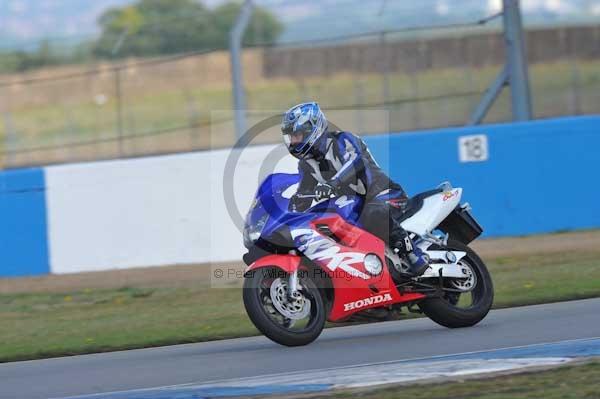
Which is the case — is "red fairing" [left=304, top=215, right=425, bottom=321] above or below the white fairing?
below

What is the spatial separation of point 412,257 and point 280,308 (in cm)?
112

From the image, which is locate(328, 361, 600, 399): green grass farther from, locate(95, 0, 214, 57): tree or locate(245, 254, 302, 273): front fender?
locate(95, 0, 214, 57): tree

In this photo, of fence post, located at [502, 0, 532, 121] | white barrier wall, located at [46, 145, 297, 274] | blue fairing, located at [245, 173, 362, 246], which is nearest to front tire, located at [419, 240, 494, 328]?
blue fairing, located at [245, 173, 362, 246]

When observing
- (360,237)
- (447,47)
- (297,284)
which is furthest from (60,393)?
(447,47)

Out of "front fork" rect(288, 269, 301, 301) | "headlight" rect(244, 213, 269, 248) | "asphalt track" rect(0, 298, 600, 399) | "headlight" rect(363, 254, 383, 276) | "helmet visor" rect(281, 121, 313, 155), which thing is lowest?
"asphalt track" rect(0, 298, 600, 399)

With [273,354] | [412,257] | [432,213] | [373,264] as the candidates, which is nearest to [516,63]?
[432,213]

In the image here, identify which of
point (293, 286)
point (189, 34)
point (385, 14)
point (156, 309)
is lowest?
point (156, 309)

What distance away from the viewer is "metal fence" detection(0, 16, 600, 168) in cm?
1589

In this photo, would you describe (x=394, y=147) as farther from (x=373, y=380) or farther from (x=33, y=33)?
(x=33, y=33)

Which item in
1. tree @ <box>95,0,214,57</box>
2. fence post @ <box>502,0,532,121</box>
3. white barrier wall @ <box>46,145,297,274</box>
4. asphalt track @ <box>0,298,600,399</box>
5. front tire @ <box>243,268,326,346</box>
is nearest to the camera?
asphalt track @ <box>0,298,600,399</box>

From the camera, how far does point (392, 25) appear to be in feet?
51.6

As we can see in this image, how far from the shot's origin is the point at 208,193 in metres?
13.1

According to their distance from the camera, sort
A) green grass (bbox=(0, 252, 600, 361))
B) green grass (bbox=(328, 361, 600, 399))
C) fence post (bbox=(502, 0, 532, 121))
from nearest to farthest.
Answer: green grass (bbox=(328, 361, 600, 399))
green grass (bbox=(0, 252, 600, 361))
fence post (bbox=(502, 0, 532, 121))

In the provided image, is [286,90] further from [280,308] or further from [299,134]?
[280,308]
